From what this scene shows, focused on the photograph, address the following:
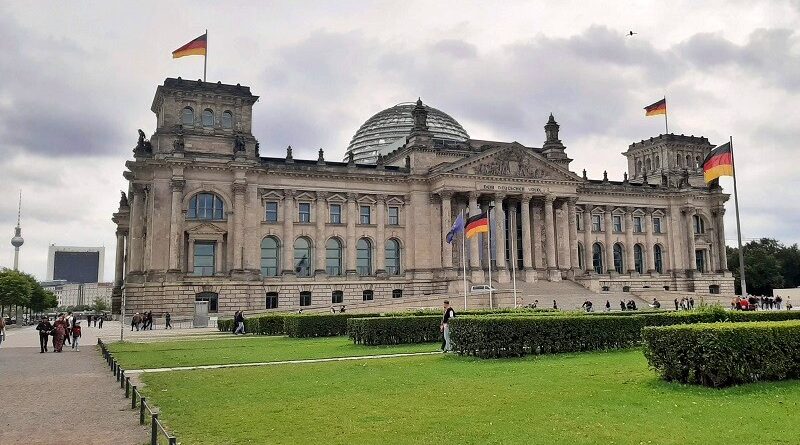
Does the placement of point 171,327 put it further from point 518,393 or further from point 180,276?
point 518,393

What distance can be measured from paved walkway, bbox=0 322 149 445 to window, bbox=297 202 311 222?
1711 inches

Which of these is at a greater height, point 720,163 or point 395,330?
point 720,163

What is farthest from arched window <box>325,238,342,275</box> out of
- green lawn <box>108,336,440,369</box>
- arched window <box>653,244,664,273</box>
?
arched window <box>653,244,664,273</box>

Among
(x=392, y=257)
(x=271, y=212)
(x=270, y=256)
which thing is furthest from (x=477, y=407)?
(x=392, y=257)

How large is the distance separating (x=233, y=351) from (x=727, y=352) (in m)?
22.9

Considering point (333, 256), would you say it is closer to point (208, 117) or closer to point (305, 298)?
point (305, 298)

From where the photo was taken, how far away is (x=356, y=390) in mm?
17734

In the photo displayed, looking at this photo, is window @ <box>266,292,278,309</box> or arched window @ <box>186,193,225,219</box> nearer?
arched window @ <box>186,193,225,219</box>

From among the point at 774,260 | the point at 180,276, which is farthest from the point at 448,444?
the point at 774,260

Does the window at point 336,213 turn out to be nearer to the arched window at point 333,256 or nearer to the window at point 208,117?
the arched window at point 333,256

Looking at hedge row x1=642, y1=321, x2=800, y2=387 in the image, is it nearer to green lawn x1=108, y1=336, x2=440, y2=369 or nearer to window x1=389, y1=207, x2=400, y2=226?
green lawn x1=108, y1=336, x2=440, y2=369

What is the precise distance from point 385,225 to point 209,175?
801 inches

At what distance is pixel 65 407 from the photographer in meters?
17.4

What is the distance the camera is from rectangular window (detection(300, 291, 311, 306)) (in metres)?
70.6
